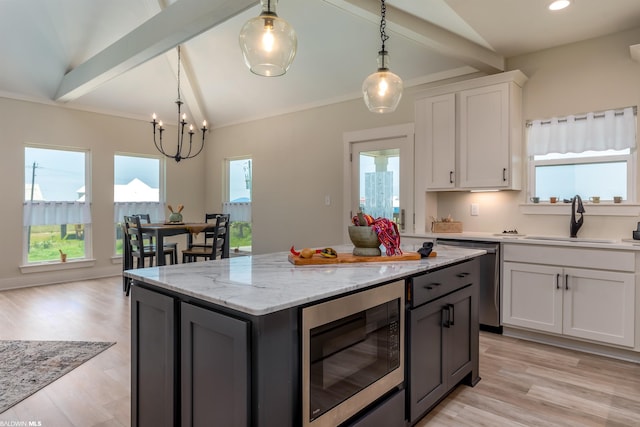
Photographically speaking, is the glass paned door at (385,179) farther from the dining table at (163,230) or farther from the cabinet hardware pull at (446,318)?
the cabinet hardware pull at (446,318)

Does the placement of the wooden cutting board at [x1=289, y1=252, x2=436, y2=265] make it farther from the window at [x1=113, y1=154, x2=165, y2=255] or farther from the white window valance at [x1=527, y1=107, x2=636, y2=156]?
the window at [x1=113, y1=154, x2=165, y2=255]

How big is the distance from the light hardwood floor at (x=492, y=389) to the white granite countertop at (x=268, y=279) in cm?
90

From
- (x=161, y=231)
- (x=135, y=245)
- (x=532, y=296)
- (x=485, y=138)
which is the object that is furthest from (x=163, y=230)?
(x=532, y=296)

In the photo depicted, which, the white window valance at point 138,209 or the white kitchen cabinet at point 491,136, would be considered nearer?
the white kitchen cabinet at point 491,136

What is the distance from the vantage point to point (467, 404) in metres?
2.35

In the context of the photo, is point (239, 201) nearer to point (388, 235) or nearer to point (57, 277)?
point (57, 277)

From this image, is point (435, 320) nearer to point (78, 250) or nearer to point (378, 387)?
point (378, 387)

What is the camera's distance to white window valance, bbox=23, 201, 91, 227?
538cm

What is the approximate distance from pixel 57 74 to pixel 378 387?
18.5 ft

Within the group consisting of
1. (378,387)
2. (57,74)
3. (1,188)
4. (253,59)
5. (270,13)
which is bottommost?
(378,387)

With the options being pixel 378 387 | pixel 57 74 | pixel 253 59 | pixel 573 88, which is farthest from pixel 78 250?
pixel 573 88

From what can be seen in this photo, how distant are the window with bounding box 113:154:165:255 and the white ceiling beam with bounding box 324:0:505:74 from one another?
4794mm

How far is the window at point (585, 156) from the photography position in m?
3.39

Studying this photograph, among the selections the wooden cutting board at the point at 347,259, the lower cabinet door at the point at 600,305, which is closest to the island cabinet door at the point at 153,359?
the wooden cutting board at the point at 347,259
